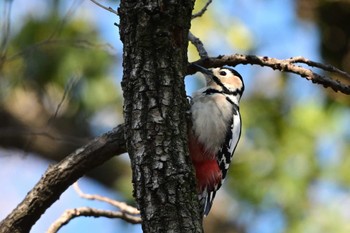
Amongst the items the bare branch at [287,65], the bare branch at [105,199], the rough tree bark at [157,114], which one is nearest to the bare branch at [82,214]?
the bare branch at [105,199]

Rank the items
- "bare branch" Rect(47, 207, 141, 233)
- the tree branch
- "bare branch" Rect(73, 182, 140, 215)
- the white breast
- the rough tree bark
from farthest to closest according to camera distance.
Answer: the white breast, "bare branch" Rect(73, 182, 140, 215), "bare branch" Rect(47, 207, 141, 233), the tree branch, the rough tree bark

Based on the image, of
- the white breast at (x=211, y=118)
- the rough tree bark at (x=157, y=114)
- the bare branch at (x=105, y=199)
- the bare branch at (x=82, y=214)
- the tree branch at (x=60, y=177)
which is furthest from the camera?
the white breast at (x=211, y=118)

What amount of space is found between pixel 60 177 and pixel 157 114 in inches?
36.9

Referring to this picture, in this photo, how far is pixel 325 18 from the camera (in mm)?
7715

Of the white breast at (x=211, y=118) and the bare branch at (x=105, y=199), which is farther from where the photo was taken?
the white breast at (x=211, y=118)

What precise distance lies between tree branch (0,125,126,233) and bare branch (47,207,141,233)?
223 mm

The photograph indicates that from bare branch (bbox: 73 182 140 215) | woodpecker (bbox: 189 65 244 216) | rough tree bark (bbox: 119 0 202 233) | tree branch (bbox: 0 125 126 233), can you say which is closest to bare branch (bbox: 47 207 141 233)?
bare branch (bbox: 73 182 140 215)

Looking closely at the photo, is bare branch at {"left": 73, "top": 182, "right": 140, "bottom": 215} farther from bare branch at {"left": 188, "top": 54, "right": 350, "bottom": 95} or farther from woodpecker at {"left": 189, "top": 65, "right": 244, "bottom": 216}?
bare branch at {"left": 188, "top": 54, "right": 350, "bottom": 95}

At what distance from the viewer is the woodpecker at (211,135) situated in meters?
4.40

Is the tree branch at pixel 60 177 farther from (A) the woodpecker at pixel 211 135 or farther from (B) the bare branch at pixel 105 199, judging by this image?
(A) the woodpecker at pixel 211 135

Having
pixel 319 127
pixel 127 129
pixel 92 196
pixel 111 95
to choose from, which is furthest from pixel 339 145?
pixel 127 129

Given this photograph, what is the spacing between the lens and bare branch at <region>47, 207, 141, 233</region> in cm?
411

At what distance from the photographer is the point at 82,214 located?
4.20 m

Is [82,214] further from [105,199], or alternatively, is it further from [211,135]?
[211,135]
